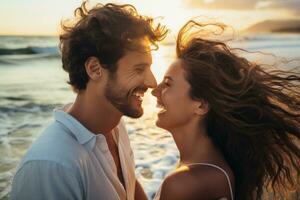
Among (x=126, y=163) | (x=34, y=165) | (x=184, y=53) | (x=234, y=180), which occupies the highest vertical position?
(x=184, y=53)

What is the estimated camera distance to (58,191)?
8.41 ft

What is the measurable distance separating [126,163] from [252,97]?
1044mm

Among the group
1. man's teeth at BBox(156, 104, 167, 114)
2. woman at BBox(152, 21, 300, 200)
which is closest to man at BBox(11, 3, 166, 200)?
man's teeth at BBox(156, 104, 167, 114)

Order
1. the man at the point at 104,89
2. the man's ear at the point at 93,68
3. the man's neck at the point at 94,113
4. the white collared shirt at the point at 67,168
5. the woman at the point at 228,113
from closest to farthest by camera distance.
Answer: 1. the white collared shirt at the point at 67,168
2. the man at the point at 104,89
3. the woman at the point at 228,113
4. the man's neck at the point at 94,113
5. the man's ear at the point at 93,68

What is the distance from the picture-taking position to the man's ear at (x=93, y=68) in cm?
319

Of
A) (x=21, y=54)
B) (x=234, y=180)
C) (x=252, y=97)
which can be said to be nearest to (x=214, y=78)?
(x=252, y=97)

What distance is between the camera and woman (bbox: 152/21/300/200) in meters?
2.94

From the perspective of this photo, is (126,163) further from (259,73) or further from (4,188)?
(4,188)

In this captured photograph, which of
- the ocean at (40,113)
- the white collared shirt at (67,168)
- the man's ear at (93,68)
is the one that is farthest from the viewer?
the ocean at (40,113)

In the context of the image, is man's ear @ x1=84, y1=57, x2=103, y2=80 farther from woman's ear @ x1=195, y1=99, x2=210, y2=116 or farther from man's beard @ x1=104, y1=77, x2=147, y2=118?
woman's ear @ x1=195, y1=99, x2=210, y2=116

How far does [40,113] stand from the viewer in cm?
1067

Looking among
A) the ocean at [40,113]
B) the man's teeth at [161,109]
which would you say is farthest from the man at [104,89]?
the ocean at [40,113]

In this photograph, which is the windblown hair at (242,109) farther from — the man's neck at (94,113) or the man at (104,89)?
the man's neck at (94,113)

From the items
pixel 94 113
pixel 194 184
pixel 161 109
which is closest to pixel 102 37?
pixel 94 113
